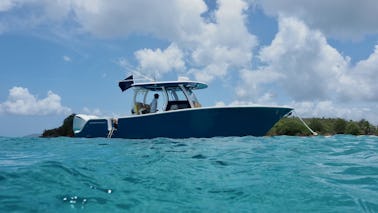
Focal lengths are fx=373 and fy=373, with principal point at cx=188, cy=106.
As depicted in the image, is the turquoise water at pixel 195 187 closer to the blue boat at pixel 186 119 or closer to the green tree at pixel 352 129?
the blue boat at pixel 186 119

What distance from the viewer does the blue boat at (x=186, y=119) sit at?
13.0 metres

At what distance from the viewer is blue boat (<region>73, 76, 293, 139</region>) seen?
42.7ft

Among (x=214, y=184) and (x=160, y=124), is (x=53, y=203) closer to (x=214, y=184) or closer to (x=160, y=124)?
(x=214, y=184)

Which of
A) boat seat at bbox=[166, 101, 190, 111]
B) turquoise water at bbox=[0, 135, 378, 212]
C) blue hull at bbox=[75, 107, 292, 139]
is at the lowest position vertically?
turquoise water at bbox=[0, 135, 378, 212]

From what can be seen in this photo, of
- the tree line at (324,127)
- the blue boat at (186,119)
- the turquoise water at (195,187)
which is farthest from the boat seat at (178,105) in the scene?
→ the tree line at (324,127)

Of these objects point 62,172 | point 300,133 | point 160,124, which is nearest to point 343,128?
point 300,133

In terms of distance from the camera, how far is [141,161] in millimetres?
6395

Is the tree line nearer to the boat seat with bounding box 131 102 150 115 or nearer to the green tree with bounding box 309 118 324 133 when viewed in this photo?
the green tree with bounding box 309 118 324 133

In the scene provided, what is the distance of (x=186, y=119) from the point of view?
43.3 ft

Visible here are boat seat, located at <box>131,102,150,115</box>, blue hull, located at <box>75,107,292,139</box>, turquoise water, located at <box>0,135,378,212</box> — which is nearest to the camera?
turquoise water, located at <box>0,135,378,212</box>

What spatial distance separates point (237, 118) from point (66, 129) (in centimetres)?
1812

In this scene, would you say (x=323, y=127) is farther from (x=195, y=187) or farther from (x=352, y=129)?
(x=195, y=187)

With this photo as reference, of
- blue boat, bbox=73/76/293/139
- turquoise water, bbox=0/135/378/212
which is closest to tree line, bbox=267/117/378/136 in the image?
blue boat, bbox=73/76/293/139

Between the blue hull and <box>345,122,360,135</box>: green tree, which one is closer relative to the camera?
the blue hull
